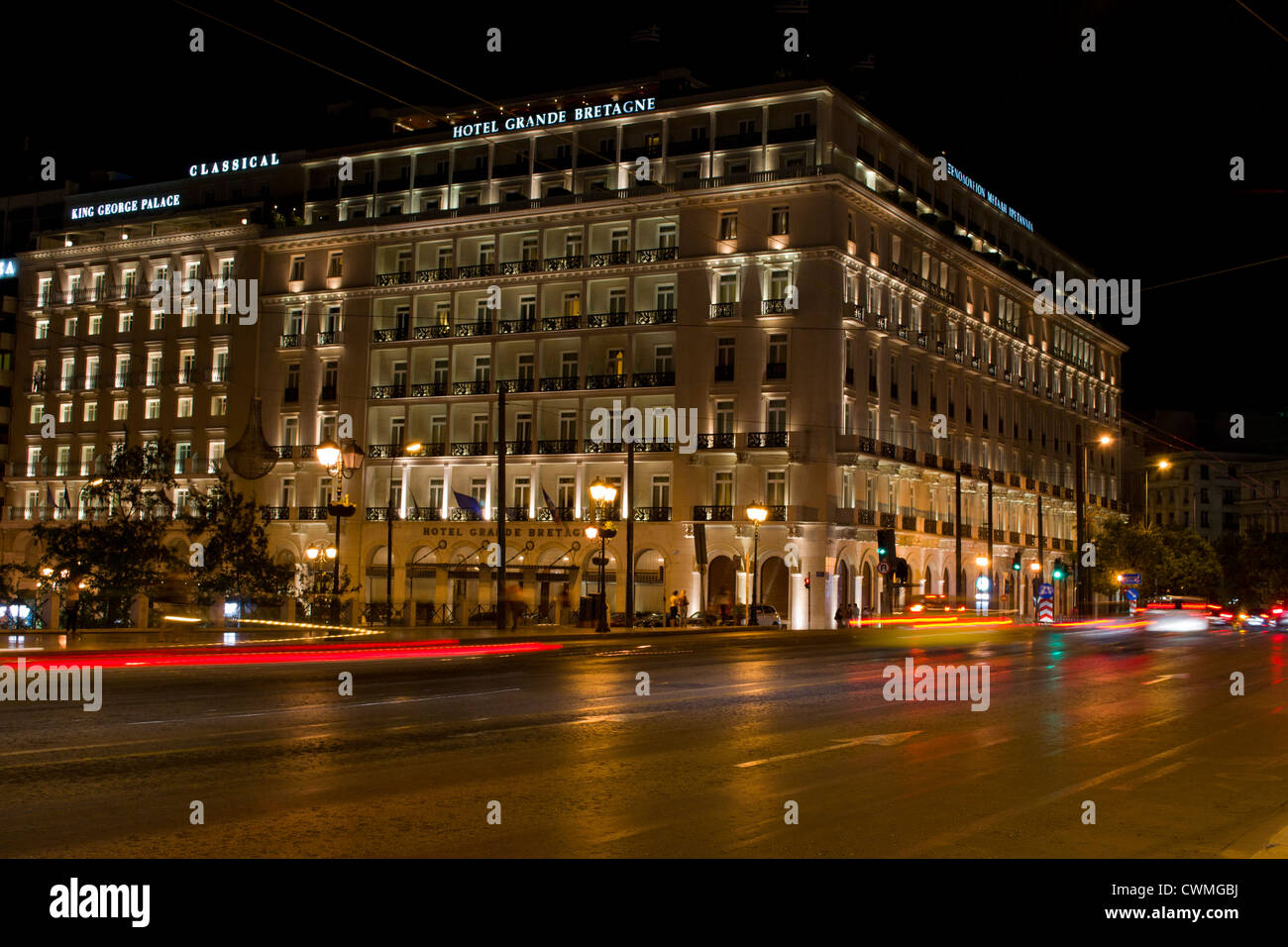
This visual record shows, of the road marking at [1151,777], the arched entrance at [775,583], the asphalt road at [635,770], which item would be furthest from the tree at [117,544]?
the road marking at [1151,777]

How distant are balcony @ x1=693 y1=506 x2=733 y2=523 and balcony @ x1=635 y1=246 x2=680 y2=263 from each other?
12831 millimetres

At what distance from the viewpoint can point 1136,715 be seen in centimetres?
1555

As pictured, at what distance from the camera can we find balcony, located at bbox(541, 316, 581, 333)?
2598 inches

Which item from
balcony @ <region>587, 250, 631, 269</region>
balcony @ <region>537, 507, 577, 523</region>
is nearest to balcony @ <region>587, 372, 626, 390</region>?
balcony @ <region>587, 250, 631, 269</region>

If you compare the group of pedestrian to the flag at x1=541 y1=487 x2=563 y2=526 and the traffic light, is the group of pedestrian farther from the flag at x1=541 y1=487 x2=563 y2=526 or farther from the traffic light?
the traffic light

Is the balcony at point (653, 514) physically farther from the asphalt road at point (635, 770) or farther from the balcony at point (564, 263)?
the asphalt road at point (635, 770)

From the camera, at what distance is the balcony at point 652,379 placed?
6305 cm

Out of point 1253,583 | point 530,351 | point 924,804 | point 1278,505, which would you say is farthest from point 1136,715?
point 1278,505

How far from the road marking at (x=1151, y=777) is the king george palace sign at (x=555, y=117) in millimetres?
56268

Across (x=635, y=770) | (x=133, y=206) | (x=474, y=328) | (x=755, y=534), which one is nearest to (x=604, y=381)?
(x=474, y=328)

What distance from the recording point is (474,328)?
6850cm

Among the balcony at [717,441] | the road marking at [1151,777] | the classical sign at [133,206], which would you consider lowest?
the road marking at [1151,777]

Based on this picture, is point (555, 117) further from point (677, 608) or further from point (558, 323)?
point (677, 608)

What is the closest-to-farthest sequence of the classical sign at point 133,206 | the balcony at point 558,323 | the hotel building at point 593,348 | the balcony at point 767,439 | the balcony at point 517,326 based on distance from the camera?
the balcony at point 767,439 → the hotel building at point 593,348 → the balcony at point 558,323 → the balcony at point 517,326 → the classical sign at point 133,206
